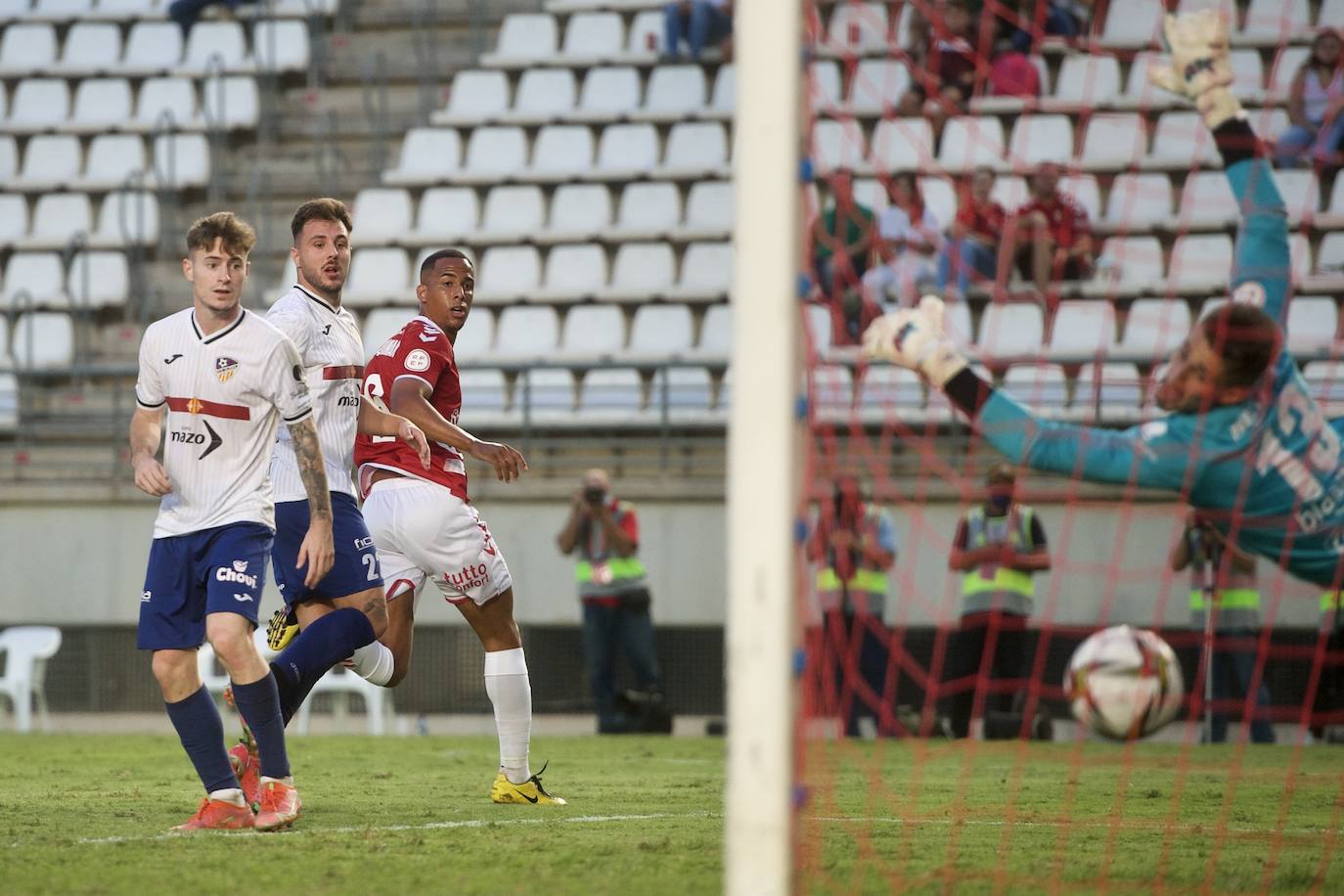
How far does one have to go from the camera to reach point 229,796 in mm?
5543

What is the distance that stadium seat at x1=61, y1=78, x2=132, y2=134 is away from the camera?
56.9 ft

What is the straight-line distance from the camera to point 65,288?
1505 centimetres

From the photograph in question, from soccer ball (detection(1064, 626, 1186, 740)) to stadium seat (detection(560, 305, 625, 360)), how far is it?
30.2 ft

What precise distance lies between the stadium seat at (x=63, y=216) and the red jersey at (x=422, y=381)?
417 inches

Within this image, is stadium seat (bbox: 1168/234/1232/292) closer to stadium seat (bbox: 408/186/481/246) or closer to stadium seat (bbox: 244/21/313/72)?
stadium seat (bbox: 408/186/481/246)

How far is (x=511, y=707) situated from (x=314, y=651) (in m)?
0.83

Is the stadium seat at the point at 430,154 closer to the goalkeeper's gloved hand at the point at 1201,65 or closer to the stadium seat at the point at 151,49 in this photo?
the stadium seat at the point at 151,49

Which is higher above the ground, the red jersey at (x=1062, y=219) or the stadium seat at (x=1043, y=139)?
the stadium seat at (x=1043, y=139)

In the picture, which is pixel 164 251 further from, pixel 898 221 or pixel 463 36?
pixel 898 221

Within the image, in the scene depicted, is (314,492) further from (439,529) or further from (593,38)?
(593,38)

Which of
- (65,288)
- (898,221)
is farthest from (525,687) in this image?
(65,288)

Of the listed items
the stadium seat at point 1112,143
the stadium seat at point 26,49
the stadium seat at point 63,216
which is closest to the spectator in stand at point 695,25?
the stadium seat at point 1112,143

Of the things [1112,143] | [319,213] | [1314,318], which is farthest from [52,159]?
[319,213]

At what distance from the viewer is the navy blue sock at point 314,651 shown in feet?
19.7
